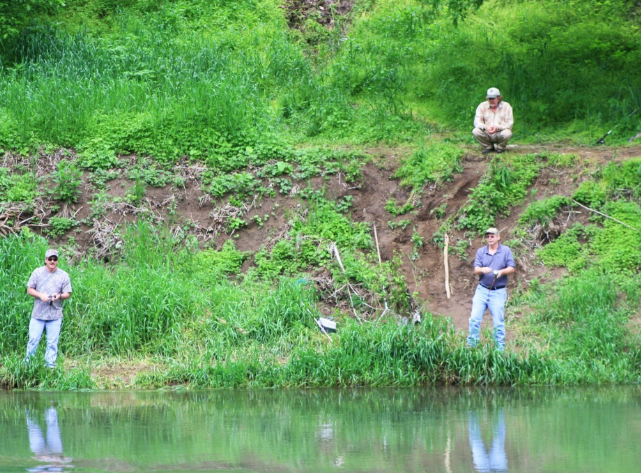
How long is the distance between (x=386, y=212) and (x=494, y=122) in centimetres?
252

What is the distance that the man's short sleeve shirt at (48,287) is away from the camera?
37.3 ft

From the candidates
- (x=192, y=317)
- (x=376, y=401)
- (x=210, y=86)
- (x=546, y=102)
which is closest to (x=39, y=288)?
(x=192, y=317)

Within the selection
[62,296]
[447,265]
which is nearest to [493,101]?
[447,265]

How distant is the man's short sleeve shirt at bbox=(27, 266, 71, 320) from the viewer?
447 inches

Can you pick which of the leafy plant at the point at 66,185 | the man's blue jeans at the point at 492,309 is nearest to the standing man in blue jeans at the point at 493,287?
the man's blue jeans at the point at 492,309

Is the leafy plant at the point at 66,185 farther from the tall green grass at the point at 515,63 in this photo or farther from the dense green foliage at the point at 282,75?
the tall green grass at the point at 515,63

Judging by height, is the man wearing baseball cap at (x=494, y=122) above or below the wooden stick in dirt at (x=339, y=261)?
above

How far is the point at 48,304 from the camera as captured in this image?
11367 millimetres

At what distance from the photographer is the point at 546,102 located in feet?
56.4

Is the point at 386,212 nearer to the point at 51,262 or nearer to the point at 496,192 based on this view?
the point at 496,192

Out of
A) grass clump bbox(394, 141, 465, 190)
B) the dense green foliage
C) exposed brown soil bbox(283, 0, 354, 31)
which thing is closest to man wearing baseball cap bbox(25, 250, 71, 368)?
the dense green foliage

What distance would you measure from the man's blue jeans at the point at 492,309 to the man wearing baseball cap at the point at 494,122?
449cm

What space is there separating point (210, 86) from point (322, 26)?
5630 mm

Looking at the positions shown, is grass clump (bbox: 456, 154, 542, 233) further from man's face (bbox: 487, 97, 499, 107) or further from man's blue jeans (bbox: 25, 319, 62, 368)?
man's blue jeans (bbox: 25, 319, 62, 368)
